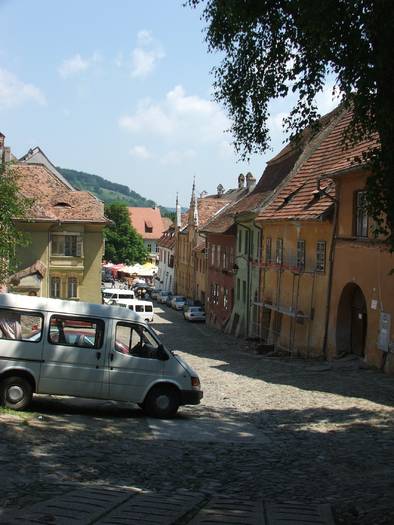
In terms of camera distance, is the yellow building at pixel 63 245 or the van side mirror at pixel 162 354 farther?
the yellow building at pixel 63 245

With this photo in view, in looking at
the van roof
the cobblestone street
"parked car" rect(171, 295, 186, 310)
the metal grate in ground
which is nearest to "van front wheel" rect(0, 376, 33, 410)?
the cobblestone street

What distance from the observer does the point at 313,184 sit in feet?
105

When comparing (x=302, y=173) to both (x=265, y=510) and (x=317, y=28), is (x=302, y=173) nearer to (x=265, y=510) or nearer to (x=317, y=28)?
(x=317, y=28)

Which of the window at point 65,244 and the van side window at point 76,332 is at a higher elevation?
the window at point 65,244

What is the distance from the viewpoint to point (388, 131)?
9703 millimetres

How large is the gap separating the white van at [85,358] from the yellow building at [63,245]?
2951 centimetres

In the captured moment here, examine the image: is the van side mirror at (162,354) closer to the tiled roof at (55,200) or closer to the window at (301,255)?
the window at (301,255)

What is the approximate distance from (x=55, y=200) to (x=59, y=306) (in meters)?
33.0

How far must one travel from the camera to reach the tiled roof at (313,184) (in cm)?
2955

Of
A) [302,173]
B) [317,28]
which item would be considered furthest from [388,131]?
[302,173]

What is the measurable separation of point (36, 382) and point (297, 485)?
250 inches

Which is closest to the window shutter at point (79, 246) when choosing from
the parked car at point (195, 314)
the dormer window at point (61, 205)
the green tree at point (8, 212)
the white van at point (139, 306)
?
the dormer window at point (61, 205)

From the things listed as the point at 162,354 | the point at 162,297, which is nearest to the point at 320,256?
the point at 162,354

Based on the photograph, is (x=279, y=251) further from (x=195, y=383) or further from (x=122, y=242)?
(x=122, y=242)
